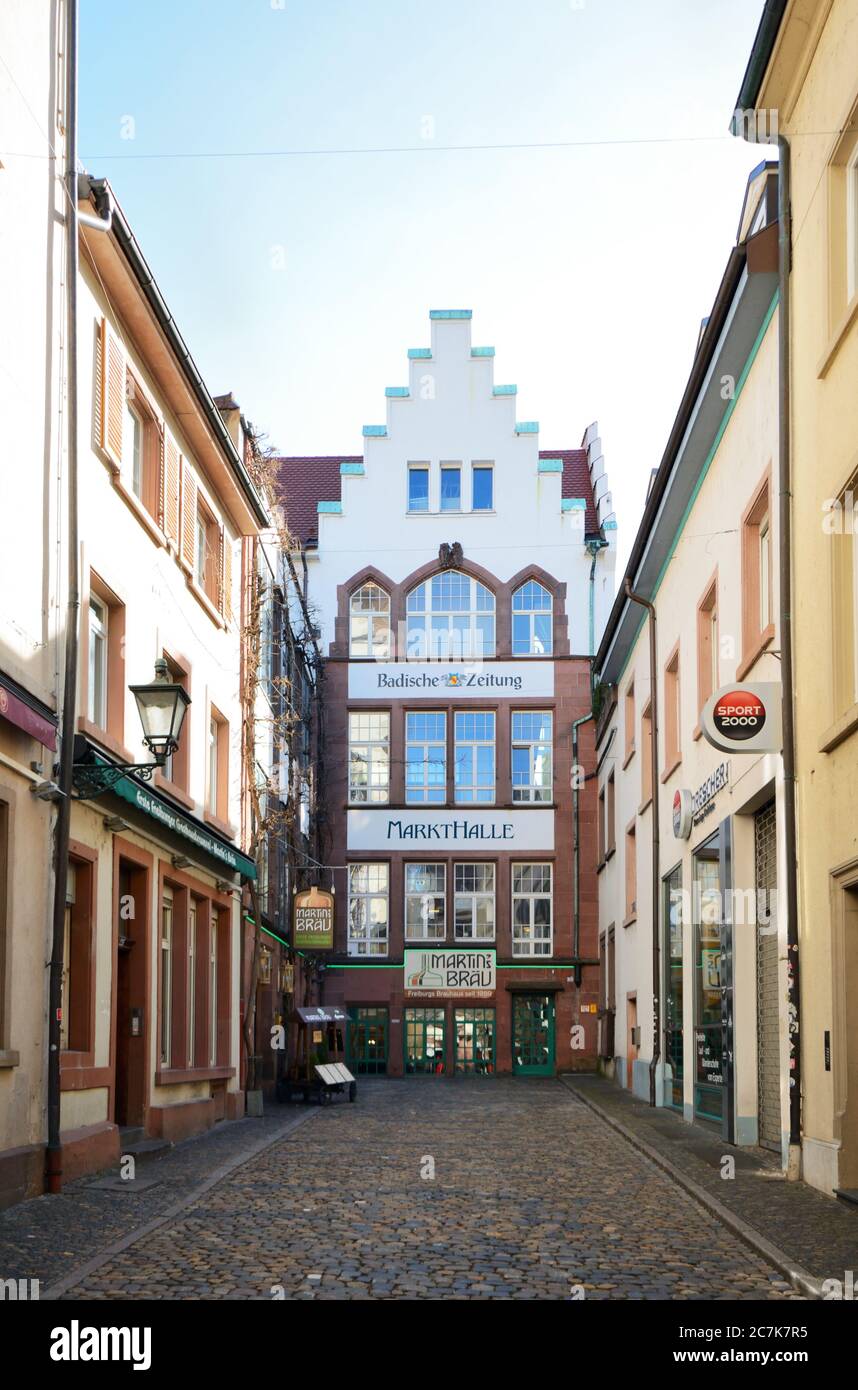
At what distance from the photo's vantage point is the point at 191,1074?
68.1 feet

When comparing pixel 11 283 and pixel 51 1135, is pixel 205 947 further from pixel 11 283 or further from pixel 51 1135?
pixel 11 283

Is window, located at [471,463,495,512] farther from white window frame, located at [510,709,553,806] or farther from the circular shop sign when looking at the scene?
the circular shop sign

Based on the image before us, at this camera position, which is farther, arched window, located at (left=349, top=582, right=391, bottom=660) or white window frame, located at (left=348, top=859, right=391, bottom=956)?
arched window, located at (left=349, top=582, right=391, bottom=660)

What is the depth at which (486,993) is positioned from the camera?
4028 cm

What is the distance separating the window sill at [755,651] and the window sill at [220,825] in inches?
327

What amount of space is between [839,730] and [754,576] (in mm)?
5283

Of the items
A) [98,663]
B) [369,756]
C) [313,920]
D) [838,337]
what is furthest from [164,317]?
[369,756]

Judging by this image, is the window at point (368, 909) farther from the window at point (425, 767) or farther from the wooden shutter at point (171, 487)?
the wooden shutter at point (171, 487)

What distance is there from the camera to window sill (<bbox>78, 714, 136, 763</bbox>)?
15.4 m

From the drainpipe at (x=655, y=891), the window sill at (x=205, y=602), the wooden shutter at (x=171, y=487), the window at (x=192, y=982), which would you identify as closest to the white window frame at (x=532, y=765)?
the drainpipe at (x=655, y=891)

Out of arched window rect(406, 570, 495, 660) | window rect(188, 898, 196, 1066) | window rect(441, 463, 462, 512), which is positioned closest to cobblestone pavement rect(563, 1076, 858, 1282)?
window rect(188, 898, 196, 1066)

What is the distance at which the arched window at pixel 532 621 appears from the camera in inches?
1645

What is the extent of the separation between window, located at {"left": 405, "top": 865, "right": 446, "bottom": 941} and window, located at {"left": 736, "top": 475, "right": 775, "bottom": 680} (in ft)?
80.4

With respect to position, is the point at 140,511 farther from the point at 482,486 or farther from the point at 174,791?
the point at 482,486
